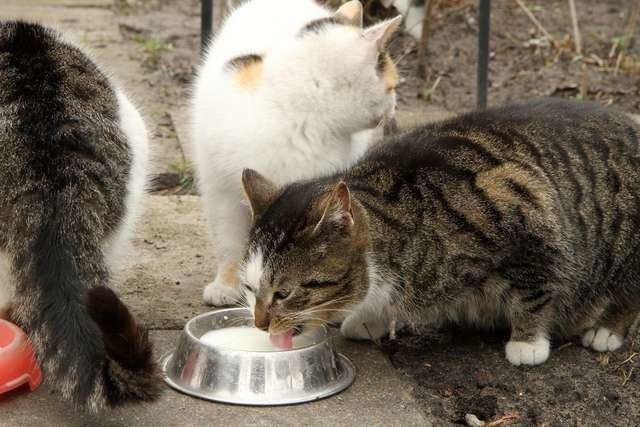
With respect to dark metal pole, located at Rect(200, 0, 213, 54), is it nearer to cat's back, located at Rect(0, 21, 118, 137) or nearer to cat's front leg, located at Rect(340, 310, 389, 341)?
cat's back, located at Rect(0, 21, 118, 137)

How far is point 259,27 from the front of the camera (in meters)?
4.22

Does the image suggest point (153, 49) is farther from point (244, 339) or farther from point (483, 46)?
point (244, 339)

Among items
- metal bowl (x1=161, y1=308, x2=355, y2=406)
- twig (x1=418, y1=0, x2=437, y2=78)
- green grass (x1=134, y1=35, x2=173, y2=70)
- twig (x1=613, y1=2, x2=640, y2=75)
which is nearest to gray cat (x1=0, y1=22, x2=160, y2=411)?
metal bowl (x1=161, y1=308, x2=355, y2=406)

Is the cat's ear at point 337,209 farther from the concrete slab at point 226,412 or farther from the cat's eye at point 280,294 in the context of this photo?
the concrete slab at point 226,412

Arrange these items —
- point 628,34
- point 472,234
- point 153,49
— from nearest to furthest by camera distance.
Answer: point 472,234, point 153,49, point 628,34

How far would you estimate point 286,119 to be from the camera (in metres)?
3.84

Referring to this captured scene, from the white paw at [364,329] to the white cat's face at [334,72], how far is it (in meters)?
0.79

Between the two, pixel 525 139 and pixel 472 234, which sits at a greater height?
pixel 525 139

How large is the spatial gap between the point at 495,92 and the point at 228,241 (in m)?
3.06

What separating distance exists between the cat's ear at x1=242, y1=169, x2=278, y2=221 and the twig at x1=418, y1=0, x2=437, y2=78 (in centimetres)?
313

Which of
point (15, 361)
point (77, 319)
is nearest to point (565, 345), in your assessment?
point (77, 319)

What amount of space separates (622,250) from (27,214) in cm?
209

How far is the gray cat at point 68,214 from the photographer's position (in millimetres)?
2717

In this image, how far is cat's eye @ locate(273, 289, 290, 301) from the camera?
10.4 feet
